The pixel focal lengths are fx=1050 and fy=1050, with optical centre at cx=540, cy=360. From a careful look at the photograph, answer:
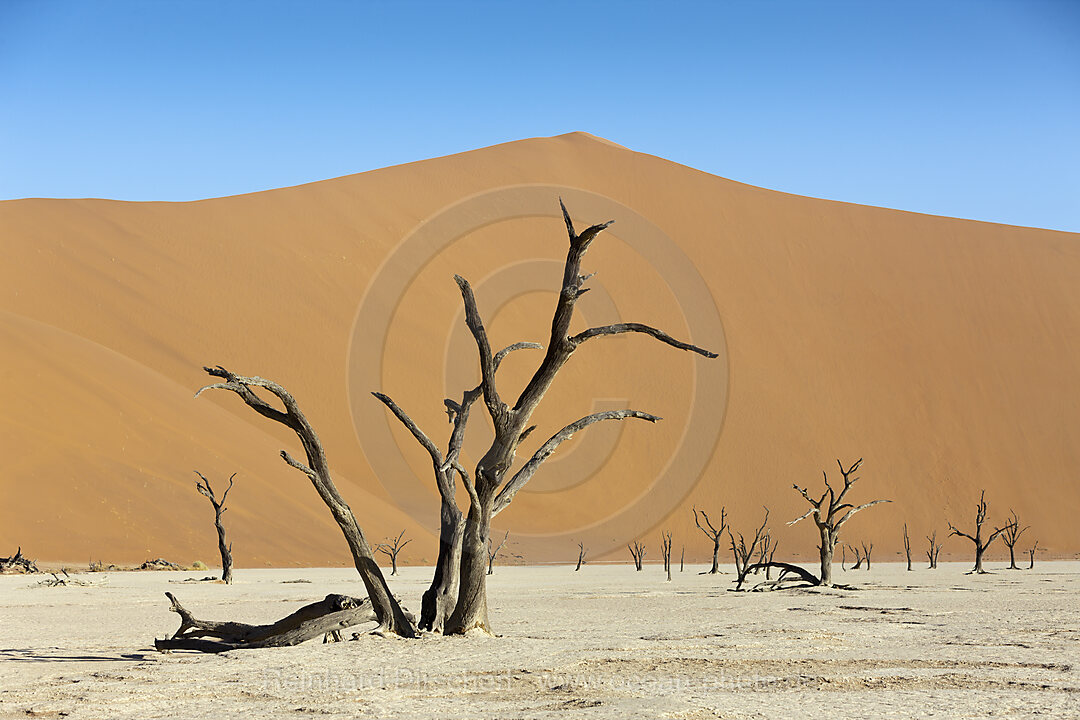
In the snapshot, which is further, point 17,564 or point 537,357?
point 537,357

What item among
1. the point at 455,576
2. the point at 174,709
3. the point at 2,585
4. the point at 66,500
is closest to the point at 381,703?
the point at 174,709

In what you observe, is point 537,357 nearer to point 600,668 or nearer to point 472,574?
point 472,574

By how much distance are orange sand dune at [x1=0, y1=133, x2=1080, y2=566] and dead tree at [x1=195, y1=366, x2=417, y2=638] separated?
29.0 m

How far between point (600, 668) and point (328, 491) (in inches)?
147

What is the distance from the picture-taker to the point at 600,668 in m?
10.4

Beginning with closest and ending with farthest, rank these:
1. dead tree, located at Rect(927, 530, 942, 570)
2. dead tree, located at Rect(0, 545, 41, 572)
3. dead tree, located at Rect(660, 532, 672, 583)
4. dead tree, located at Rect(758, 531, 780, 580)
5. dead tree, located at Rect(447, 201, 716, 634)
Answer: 1. dead tree, located at Rect(447, 201, 716, 634)
2. dead tree, located at Rect(758, 531, 780, 580)
3. dead tree, located at Rect(0, 545, 41, 572)
4. dead tree, located at Rect(660, 532, 672, 583)
5. dead tree, located at Rect(927, 530, 942, 570)

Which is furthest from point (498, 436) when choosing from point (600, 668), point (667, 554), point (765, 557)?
point (765, 557)

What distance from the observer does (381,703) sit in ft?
27.9

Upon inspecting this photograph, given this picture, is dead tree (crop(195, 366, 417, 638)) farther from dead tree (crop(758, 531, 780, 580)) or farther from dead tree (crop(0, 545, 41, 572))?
dead tree (crop(0, 545, 41, 572))

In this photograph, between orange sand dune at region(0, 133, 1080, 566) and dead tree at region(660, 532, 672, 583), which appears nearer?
dead tree at region(660, 532, 672, 583)

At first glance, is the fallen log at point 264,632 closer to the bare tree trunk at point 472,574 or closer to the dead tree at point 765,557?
the bare tree trunk at point 472,574

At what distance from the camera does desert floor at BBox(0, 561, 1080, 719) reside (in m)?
8.28

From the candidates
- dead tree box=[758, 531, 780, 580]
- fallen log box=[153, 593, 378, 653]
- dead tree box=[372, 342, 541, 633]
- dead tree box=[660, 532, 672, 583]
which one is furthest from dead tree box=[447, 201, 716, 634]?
dead tree box=[660, 532, 672, 583]

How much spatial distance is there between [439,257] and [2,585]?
4926 cm
